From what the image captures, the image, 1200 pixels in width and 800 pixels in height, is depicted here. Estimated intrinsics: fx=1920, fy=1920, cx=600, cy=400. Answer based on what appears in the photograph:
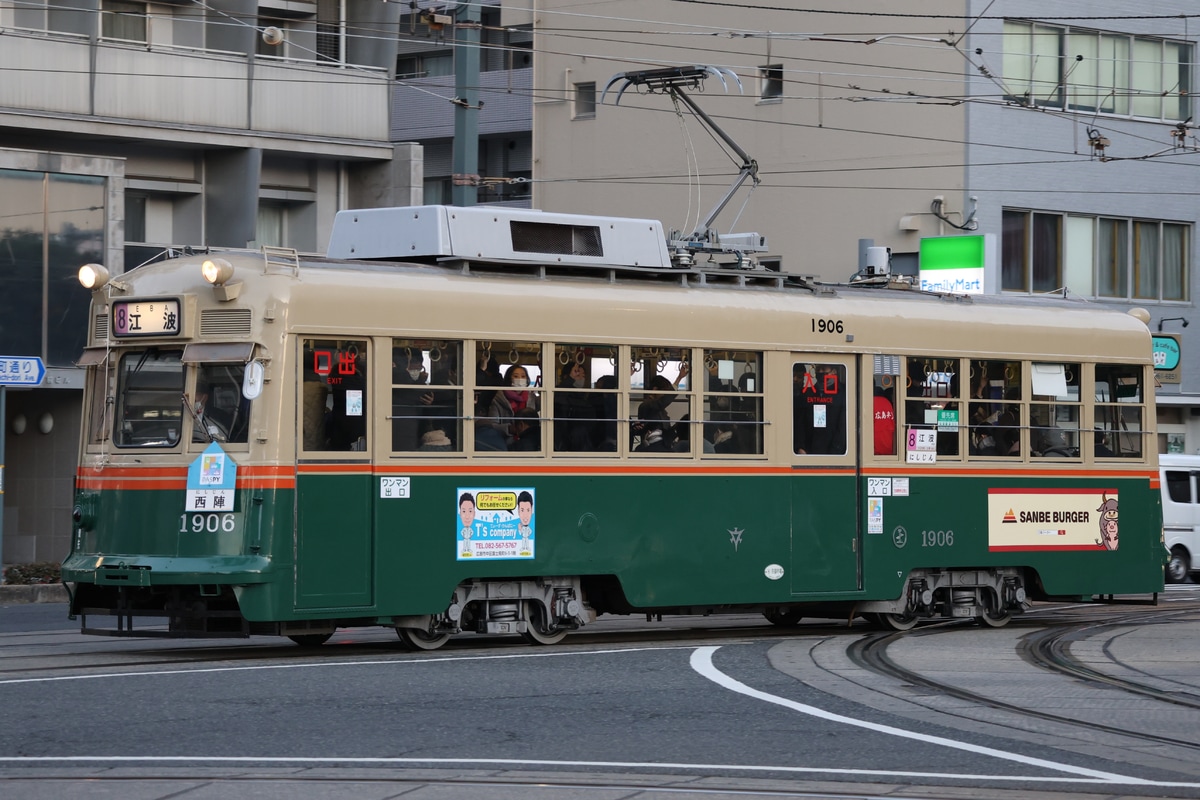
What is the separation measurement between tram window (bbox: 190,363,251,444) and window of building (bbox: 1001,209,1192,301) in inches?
966

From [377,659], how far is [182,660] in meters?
1.36

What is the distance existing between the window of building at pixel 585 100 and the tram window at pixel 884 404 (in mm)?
26906

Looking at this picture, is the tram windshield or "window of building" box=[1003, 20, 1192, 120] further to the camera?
"window of building" box=[1003, 20, 1192, 120]

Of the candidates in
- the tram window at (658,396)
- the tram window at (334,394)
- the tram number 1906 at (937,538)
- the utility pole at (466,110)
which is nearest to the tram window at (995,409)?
the tram number 1906 at (937,538)

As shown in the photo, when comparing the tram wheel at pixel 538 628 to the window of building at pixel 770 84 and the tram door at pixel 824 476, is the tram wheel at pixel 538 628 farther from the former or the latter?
the window of building at pixel 770 84

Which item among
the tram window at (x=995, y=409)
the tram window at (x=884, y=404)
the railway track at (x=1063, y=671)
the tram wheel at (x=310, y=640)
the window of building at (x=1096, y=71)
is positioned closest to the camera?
the railway track at (x=1063, y=671)

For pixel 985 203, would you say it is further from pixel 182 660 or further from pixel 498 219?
pixel 182 660

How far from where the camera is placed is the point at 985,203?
35688 mm

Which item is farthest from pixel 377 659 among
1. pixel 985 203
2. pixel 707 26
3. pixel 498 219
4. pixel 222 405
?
pixel 707 26

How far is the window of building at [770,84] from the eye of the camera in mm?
38844

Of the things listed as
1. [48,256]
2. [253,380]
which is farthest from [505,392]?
[48,256]

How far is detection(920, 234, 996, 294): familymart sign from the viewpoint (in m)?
33.8

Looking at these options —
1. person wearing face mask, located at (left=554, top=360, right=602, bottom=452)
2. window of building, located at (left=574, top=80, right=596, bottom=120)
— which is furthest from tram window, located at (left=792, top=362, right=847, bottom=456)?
window of building, located at (left=574, top=80, right=596, bottom=120)

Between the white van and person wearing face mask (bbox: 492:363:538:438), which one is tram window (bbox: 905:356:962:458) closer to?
person wearing face mask (bbox: 492:363:538:438)
